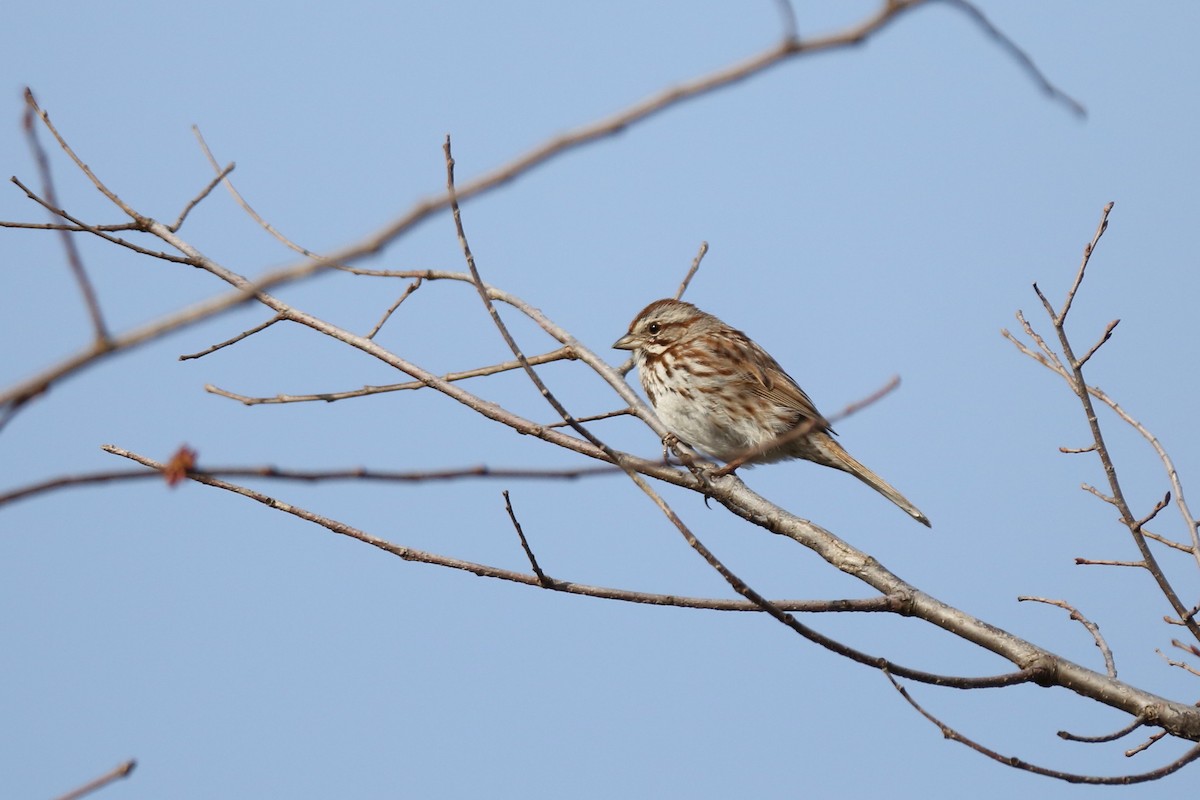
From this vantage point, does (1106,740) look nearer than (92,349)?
No

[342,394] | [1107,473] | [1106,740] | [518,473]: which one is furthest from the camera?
[342,394]

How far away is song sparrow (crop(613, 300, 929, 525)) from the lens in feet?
26.1

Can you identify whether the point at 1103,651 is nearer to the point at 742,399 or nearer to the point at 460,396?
the point at 460,396

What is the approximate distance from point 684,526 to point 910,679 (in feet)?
2.84

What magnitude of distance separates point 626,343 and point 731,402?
131 cm

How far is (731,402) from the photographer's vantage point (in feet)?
27.2

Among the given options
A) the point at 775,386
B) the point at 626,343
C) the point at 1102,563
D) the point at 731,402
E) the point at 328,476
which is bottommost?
the point at 328,476

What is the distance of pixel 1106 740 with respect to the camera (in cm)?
432

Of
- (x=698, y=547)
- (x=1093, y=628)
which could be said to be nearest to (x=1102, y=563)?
(x=1093, y=628)

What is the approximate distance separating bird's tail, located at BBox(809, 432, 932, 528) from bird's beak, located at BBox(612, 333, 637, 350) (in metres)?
1.87

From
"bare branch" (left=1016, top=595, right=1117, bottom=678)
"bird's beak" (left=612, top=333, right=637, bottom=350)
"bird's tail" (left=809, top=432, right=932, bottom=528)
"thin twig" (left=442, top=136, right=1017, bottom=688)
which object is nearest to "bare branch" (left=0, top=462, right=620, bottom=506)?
"thin twig" (left=442, top=136, right=1017, bottom=688)

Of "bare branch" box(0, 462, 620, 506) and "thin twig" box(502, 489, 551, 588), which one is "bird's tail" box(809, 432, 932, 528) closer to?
"thin twig" box(502, 489, 551, 588)

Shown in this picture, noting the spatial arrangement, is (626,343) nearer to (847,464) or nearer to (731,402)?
(731,402)

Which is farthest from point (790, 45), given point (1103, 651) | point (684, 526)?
point (1103, 651)
